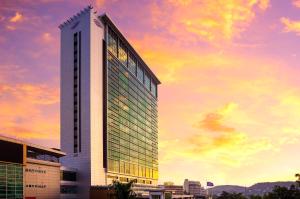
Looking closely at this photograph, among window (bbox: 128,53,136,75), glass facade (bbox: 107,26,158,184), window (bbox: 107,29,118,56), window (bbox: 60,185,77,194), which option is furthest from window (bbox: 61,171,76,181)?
window (bbox: 128,53,136,75)

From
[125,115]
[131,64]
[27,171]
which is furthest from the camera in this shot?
[131,64]

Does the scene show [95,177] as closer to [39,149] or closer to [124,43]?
[39,149]

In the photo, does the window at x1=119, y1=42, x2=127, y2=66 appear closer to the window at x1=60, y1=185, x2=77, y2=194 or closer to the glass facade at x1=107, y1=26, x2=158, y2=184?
the glass facade at x1=107, y1=26, x2=158, y2=184

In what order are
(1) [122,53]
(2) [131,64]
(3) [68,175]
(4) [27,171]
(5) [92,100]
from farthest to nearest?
(2) [131,64] < (1) [122,53] < (5) [92,100] < (3) [68,175] < (4) [27,171]

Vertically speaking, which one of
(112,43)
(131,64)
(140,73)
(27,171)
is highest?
(112,43)

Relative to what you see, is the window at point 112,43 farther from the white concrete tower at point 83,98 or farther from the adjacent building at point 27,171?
the adjacent building at point 27,171

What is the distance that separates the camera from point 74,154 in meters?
128

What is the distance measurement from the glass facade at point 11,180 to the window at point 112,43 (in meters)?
70.4

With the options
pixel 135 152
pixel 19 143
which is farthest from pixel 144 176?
pixel 19 143

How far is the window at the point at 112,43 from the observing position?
148 metres

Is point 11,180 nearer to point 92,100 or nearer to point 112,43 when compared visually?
point 92,100

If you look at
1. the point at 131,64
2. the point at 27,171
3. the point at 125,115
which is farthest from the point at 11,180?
the point at 131,64

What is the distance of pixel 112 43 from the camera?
151m

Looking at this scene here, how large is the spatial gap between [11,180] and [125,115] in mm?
86925
